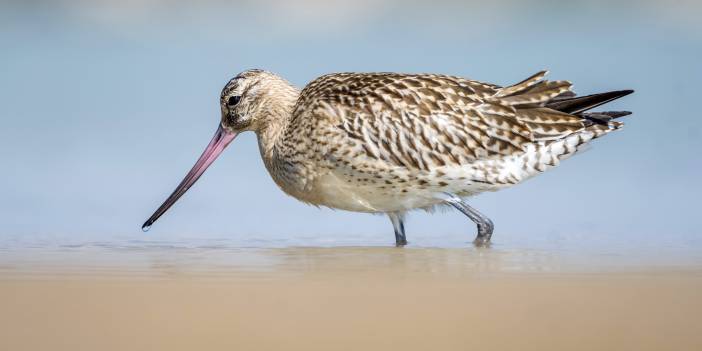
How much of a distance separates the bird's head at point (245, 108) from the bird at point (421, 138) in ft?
0.64

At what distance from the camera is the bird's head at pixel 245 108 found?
8.97m

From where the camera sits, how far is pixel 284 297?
4.57m

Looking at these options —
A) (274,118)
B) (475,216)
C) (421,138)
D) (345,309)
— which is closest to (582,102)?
(475,216)

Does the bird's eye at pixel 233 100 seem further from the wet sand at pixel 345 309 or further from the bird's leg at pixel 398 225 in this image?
the wet sand at pixel 345 309

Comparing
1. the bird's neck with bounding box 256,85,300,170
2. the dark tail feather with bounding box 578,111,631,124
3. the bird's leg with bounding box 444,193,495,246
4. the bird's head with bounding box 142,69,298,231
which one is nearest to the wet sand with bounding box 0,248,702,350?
the bird's leg with bounding box 444,193,495,246

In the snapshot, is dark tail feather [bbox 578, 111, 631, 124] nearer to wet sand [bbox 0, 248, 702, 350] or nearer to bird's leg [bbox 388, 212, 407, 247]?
bird's leg [bbox 388, 212, 407, 247]

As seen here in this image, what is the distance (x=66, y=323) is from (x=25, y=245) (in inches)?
136

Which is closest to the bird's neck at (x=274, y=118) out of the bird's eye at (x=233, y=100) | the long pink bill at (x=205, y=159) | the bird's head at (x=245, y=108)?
the bird's head at (x=245, y=108)

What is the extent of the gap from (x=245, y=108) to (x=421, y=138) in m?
1.83

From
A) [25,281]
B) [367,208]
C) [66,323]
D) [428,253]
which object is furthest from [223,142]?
[66,323]

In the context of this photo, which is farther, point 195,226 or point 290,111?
point 195,226

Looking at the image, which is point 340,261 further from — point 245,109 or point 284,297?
point 245,109

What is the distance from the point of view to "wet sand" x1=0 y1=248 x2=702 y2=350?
4051 mm

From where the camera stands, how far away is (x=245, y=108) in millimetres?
9047
